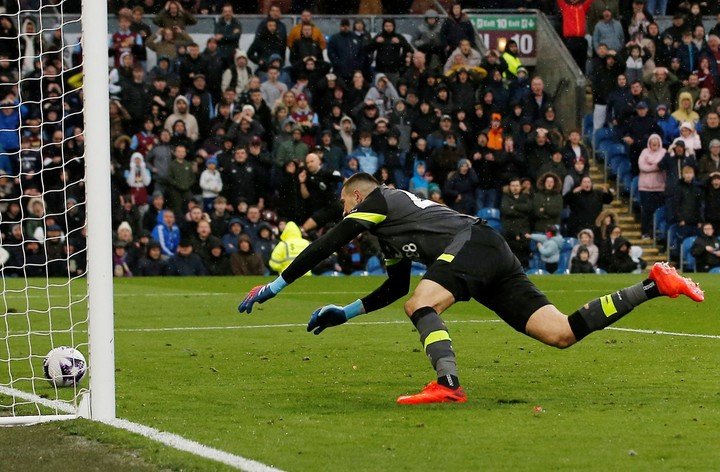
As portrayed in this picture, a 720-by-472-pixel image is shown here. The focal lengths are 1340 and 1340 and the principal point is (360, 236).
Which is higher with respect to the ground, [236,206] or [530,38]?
[530,38]

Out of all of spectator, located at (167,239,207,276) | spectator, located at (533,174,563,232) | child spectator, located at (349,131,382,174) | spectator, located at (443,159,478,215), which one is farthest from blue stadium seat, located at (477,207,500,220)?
spectator, located at (167,239,207,276)

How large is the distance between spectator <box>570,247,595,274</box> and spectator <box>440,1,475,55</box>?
5.16 m

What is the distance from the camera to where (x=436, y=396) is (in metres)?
7.56

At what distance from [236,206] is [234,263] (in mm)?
1145

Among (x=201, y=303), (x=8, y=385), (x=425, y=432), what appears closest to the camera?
(x=425, y=432)

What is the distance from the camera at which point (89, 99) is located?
698cm

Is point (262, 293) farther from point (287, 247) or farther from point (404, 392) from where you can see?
point (287, 247)

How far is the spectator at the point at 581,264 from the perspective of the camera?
890 inches

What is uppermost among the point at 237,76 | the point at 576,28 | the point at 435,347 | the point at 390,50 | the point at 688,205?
the point at 576,28

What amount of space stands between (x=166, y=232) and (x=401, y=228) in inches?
545

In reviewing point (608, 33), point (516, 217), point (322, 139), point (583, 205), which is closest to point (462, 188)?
point (516, 217)

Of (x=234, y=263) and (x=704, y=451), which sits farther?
(x=234, y=263)

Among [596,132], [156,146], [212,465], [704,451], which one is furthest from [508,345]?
[596,132]

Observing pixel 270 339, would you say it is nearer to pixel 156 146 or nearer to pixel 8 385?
pixel 8 385
